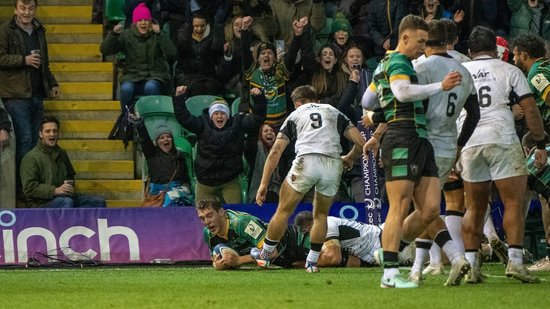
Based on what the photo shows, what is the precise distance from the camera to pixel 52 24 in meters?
23.2

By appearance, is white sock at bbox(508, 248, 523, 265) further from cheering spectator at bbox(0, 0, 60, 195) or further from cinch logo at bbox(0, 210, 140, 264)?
cheering spectator at bbox(0, 0, 60, 195)

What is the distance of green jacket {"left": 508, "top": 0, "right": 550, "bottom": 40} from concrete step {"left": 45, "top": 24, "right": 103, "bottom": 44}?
6747 millimetres

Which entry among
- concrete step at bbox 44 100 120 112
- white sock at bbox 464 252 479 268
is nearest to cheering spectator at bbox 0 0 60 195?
concrete step at bbox 44 100 120 112

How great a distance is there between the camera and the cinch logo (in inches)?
719

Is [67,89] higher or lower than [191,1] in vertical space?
lower

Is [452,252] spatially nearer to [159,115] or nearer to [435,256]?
[435,256]

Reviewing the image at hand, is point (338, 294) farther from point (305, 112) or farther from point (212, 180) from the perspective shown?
point (212, 180)

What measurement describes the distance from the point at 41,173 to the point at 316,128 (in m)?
5.28

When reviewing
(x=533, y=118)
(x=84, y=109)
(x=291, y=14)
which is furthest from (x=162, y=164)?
(x=533, y=118)

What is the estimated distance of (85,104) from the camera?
22156 millimetres

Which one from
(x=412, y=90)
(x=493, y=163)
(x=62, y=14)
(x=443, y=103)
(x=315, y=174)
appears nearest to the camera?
(x=412, y=90)

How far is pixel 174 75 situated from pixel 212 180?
10.6ft

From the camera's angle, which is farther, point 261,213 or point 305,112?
point 261,213

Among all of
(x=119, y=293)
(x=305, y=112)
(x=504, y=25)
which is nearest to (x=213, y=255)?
(x=305, y=112)
